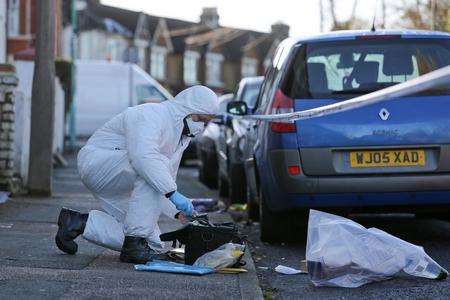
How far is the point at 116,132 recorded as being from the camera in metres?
6.59

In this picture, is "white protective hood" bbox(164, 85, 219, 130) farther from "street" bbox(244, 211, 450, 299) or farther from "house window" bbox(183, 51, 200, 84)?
"house window" bbox(183, 51, 200, 84)

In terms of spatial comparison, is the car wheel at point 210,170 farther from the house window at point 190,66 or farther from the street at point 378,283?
the house window at point 190,66

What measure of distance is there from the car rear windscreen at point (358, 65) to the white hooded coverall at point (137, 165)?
129cm

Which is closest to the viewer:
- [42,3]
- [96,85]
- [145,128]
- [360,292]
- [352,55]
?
[360,292]

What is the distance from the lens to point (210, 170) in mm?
14609

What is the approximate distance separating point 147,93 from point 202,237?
18429 mm

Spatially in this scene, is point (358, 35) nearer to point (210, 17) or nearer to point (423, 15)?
point (423, 15)

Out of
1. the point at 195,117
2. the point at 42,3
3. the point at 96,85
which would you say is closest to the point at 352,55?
the point at 195,117

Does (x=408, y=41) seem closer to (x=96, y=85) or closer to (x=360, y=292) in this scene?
(x=360, y=292)

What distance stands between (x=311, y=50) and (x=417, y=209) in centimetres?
158

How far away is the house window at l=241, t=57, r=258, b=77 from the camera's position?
6638 cm

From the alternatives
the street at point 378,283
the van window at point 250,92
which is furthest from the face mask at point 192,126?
the van window at point 250,92

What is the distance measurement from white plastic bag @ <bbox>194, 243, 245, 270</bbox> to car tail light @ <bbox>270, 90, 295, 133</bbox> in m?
1.36

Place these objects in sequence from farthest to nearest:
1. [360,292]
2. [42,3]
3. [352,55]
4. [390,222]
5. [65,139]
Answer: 1. [65,139]
2. [42,3]
3. [390,222]
4. [352,55]
5. [360,292]
